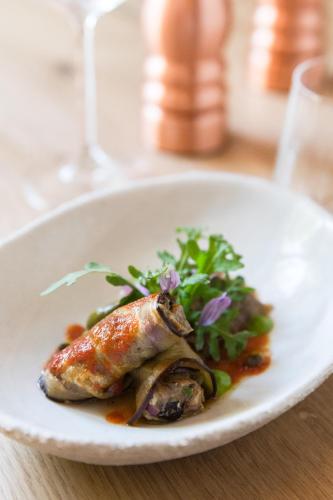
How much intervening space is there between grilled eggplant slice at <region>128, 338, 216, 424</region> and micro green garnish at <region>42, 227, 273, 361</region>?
72 mm

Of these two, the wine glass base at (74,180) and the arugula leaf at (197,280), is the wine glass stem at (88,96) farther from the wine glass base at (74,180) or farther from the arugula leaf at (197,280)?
the arugula leaf at (197,280)

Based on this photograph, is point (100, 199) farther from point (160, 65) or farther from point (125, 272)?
point (160, 65)

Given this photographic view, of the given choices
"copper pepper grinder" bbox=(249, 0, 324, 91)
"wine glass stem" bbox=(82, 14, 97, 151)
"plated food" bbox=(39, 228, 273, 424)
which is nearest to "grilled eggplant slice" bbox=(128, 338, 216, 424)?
"plated food" bbox=(39, 228, 273, 424)

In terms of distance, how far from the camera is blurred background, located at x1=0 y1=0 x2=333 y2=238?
67.2 inches

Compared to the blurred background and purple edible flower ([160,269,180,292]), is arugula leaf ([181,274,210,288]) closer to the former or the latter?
purple edible flower ([160,269,180,292])

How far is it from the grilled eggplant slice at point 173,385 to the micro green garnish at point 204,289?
72mm

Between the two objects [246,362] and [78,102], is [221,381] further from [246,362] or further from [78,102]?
[78,102]

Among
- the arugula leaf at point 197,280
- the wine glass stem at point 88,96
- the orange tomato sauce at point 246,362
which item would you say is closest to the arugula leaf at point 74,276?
the arugula leaf at point 197,280

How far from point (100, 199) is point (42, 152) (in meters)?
0.58

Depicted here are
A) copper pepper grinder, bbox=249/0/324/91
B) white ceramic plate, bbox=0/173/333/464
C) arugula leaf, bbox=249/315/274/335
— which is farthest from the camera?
copper pepper grinder, bbox=249/0/324/91

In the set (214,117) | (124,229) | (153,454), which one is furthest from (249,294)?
(214,117)

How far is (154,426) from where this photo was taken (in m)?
0.87

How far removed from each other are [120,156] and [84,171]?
4.5 inches

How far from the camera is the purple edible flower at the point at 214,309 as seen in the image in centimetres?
99
